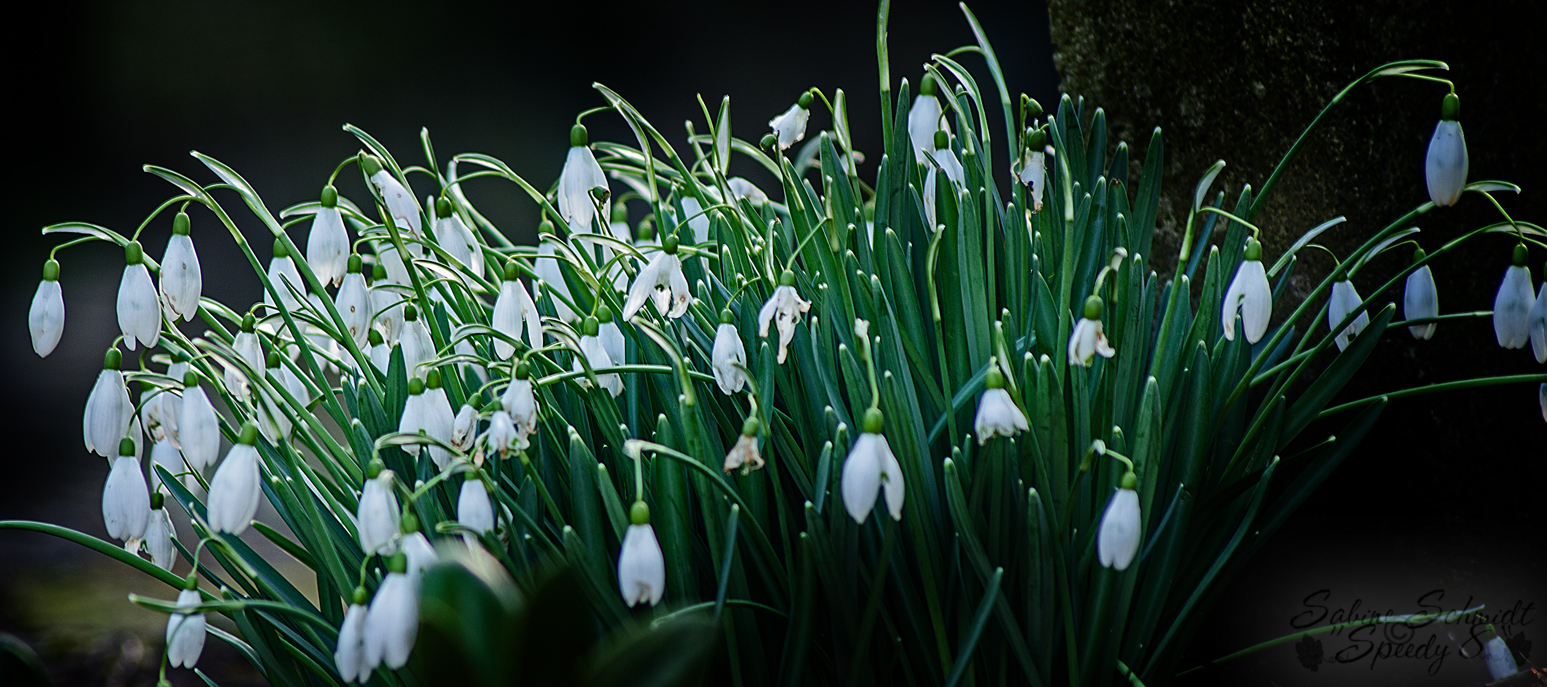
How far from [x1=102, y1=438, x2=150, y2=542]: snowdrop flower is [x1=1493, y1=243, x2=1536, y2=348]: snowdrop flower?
3.90 feet

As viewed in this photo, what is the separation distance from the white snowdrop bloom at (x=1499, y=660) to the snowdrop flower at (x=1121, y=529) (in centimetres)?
64

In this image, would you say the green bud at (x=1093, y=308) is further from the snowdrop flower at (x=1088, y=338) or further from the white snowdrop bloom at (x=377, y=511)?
the white snowdrop bloom at (x=377, y=511)

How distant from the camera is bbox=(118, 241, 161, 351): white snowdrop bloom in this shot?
30.3 inches

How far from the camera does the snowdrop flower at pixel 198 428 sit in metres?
0.73

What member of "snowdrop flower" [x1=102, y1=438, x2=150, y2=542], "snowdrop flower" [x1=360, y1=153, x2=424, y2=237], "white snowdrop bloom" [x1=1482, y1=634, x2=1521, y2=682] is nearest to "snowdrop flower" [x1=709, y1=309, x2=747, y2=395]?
"snowdrop flower" [x1=360, y1=153, x2=424, y2=237]

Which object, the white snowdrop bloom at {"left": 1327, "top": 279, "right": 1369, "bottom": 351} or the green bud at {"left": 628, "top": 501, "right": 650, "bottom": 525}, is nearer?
the green bud at {"left": 628, "top": 501, "right": 650, "bottom": 525}

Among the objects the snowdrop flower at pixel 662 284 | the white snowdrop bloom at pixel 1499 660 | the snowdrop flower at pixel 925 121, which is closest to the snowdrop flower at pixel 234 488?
the snowdrop flower at pixel 662 284

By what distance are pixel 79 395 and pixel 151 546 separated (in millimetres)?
2454

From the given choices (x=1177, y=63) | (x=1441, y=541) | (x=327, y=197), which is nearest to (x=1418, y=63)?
(x=1177, y=63)

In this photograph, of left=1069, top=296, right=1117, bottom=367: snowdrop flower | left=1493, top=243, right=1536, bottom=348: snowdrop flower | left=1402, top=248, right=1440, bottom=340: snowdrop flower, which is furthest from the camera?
left=1402, top=248, right=1440, bottom=340: snowdrop flower

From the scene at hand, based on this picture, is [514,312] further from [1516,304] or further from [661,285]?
[1516,304]

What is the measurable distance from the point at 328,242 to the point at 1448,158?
39.2 inches

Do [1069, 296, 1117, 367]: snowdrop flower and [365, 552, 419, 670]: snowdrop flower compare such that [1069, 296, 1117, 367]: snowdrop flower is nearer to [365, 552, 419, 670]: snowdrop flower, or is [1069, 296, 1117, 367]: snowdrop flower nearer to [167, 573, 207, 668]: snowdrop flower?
[365, 552, 419, 670]: snowdrop flower

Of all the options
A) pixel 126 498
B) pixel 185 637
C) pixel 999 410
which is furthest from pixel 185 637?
pixel 999 410
